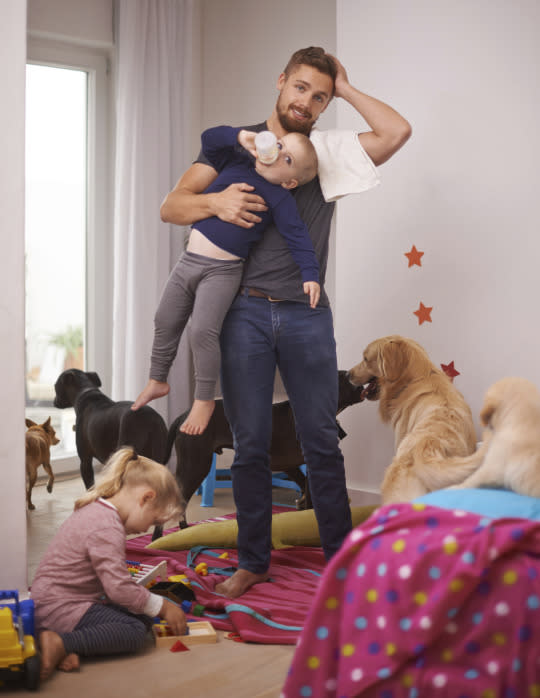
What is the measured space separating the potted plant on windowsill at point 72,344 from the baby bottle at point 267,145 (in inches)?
103

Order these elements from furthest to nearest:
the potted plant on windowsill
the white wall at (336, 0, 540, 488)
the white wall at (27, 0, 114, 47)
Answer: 1. the potted plant on windowsill
2. the white wall at (27, 0, 114, 47)
3. the white wall at (336, 0, 540, 488)

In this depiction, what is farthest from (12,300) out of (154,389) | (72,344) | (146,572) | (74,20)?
(74,20)

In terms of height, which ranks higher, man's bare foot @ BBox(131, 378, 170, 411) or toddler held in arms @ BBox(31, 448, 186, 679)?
man's bare foot @ BBox(131, 378, 170, 411)

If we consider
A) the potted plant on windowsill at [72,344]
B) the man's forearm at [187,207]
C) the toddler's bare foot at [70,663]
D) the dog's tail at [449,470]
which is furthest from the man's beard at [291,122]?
the potted plant on windowsill at [72,344]

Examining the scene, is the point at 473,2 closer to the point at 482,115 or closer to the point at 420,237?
the point at 482,115

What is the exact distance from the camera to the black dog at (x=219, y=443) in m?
2.86

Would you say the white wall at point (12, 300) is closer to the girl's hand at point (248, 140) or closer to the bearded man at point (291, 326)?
the bearded man at point (291, 326)

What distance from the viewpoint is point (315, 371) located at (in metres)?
2.18

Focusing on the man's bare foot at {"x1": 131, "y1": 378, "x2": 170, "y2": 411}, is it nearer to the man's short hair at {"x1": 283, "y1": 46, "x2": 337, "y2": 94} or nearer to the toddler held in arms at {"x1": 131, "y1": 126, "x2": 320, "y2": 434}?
the toddler held in arms at {"x1": 131, "y1": 126, "x2": 320, "y2": 434}

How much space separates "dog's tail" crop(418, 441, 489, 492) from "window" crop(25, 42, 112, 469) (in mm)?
2752

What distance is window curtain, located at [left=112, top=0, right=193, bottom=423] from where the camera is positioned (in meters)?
3.96

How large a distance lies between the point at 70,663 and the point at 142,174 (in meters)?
2.79

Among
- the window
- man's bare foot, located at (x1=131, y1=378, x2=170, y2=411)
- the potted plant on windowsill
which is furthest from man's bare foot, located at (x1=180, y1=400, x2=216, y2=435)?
the potted plant on windowsill

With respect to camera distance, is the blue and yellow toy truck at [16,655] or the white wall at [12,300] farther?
the white wall at [12,300]
